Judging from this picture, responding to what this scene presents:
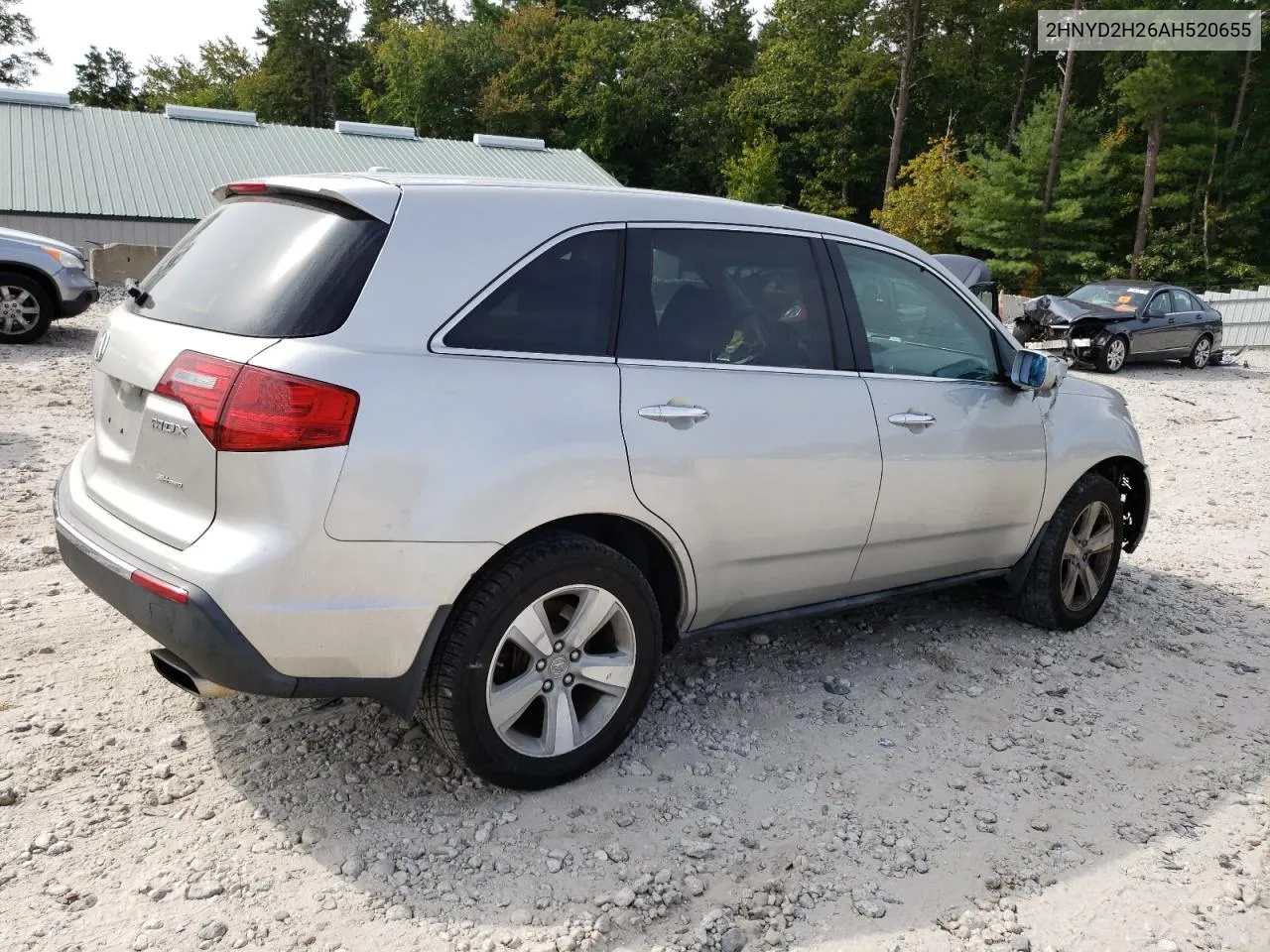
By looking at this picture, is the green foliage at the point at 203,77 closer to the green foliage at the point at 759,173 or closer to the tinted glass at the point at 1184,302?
the green foliage at the point at 759,173

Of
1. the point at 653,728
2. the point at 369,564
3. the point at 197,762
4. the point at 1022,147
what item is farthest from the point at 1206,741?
the point at 1022,147

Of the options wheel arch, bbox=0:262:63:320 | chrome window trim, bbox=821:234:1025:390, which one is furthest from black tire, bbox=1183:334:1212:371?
wheel arch, bbox=0:262:63:320

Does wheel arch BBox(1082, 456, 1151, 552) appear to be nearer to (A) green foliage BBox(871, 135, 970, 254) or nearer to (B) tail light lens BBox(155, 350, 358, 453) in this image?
(B) tail light lens BBox(155, 350, 358, 453)

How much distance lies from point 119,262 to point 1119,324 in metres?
16.9

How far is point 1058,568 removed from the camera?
15.9 ft

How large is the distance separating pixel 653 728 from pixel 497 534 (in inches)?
49.0

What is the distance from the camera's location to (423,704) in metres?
3.06

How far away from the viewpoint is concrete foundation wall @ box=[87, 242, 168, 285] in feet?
57.2

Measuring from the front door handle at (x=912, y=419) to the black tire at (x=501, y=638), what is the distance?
1263 mm

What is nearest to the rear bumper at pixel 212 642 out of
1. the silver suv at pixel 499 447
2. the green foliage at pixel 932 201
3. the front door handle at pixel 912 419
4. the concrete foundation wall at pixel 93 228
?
the silver suv at pixel 499 447

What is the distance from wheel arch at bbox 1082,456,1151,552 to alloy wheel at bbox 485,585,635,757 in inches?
115

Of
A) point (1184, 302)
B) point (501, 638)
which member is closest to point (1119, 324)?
point (1184, 302)

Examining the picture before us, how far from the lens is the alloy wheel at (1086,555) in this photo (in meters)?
4.95

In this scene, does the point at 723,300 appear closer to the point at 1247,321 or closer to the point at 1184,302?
the point at 1184,302
